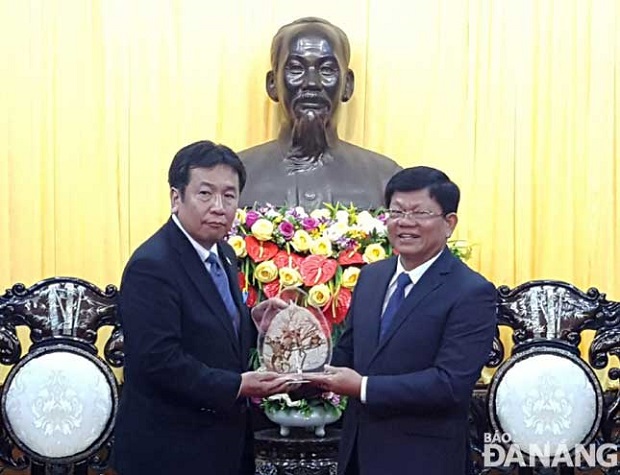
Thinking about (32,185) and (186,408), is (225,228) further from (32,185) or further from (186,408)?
(32,185)

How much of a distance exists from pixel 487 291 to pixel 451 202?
0.22m

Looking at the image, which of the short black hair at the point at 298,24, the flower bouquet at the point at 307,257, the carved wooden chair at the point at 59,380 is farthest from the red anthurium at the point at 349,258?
the short black hair at the point at 298,24

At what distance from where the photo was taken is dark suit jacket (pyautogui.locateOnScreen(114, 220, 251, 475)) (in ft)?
7.07

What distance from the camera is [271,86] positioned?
3592 mm

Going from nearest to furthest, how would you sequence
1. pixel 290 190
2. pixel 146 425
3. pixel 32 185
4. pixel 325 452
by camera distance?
1. pixel 146 425
2. pixel 325 452
3. pixel 290 190
4. pixel 32 185

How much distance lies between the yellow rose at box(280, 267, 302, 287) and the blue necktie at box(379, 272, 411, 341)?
21.9 inches

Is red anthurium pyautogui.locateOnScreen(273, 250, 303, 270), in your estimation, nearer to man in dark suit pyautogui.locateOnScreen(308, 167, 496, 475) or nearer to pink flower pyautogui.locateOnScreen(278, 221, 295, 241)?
pink flower pyautogui.locateOnScreen(278, 221, 295, 241)

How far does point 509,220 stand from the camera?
12.7 ft

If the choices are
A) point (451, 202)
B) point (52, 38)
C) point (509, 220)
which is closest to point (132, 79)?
point (52, 38)

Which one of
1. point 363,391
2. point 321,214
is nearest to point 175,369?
point 363,391

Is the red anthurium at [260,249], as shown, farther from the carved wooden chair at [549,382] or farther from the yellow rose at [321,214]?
the carved wooden chair at [549,382]

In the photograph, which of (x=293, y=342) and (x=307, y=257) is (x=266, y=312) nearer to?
(x=293, y=342)

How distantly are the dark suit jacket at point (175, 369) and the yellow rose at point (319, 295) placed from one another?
1.79 feet

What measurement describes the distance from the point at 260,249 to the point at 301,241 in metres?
0.12
